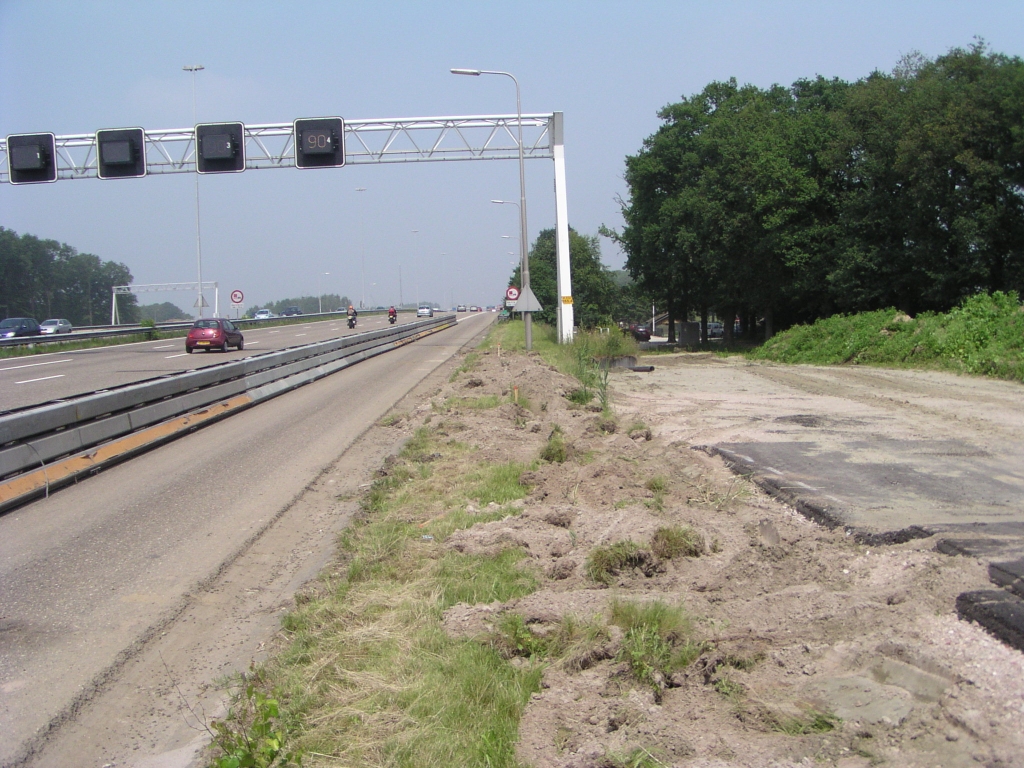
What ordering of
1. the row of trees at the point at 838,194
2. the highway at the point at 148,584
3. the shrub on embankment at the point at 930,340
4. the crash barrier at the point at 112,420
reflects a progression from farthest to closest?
the row of trees at the point at 838,194 → the shrub on embankment at the point at 930,340 → the crash barrier at the point at 112,420 → the highway at the point at 148,584

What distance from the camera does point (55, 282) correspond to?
261 feet

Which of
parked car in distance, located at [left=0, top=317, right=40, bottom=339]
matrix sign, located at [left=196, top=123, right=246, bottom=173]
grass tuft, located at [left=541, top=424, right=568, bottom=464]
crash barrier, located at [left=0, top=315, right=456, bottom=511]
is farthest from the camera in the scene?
parked car in distance, located at [left=0, top=317, right=40, bottom=339]

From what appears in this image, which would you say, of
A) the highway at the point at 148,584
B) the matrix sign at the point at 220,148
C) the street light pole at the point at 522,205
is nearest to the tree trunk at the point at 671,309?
the street light pole at the point at 522,205

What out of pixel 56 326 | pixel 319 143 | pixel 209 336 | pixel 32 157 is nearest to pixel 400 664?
pixel 319 143

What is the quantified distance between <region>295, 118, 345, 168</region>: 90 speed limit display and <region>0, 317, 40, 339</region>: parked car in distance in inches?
1058

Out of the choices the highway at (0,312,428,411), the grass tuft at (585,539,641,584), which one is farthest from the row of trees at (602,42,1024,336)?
the grass tuft at (585,539,641,584)

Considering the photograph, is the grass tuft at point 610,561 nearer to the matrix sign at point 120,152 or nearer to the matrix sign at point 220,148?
the matrix sign at point 220,148

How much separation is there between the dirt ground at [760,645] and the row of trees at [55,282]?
69166mm

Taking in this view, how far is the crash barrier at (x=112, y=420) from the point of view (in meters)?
9.58

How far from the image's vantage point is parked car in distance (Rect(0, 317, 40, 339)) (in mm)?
Result: 46750

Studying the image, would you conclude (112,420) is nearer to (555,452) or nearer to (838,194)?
(555,452)

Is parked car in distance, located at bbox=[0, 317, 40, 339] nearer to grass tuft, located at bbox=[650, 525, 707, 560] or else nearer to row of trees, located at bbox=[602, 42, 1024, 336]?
row of trees, located at bbox=[602, 42, 1024, 336]

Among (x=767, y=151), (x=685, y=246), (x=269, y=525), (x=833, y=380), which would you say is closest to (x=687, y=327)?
(x=685, y=246)

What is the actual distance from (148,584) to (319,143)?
2536 centimetres
